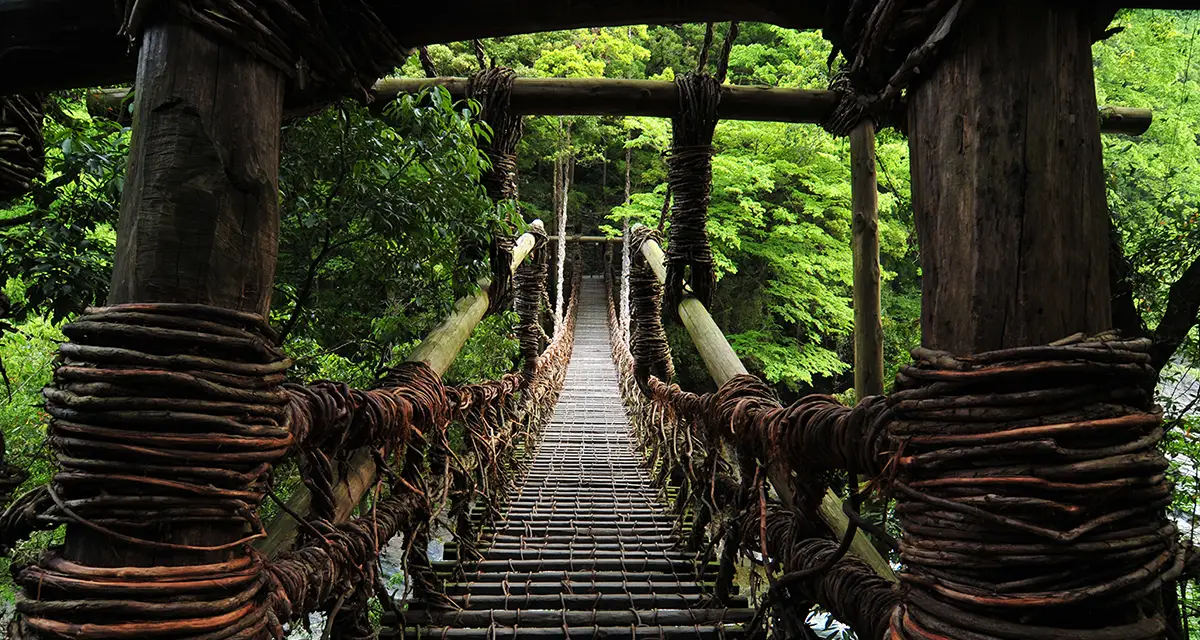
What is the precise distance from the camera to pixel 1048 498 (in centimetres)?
63

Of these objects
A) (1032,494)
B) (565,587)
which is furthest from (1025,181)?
(565,587)

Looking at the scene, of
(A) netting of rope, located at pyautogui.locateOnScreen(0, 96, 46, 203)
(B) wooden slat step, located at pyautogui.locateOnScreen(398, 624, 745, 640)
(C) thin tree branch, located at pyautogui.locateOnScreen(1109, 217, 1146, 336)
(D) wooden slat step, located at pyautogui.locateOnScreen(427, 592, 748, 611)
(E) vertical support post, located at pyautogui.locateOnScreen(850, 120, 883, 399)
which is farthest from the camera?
(E) vertical support post, located at pyautogui.locateOnScreen(850, 120, 883, 399)

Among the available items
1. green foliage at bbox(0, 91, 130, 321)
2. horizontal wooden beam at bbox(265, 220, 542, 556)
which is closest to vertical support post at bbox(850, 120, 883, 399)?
horizontal wooden beam at bbox(265, 220, 542, 556)

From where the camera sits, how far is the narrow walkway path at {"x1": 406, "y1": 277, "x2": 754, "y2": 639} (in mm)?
1828

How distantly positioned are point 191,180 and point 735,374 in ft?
6.08

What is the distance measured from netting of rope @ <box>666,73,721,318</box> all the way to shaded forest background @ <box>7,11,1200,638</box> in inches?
32.5

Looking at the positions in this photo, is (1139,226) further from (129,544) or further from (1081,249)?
(129,544)

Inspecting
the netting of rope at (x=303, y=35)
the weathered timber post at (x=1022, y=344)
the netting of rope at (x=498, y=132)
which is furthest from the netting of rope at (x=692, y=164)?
the weathered timber post at (x=1022, y=344)

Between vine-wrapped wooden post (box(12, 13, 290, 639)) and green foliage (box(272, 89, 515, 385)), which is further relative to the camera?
green foliage (box(272, 89, 515, 385))

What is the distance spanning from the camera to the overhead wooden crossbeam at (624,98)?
279cm

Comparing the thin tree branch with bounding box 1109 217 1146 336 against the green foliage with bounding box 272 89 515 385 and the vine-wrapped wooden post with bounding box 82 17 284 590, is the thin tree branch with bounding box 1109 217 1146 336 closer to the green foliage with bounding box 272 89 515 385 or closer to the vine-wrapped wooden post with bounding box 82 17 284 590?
the green foliage with bounding box 272 89 515 385

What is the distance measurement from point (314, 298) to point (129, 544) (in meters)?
1.87

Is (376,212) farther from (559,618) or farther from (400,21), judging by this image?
(559,618)

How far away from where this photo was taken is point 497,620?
72.4 inches
